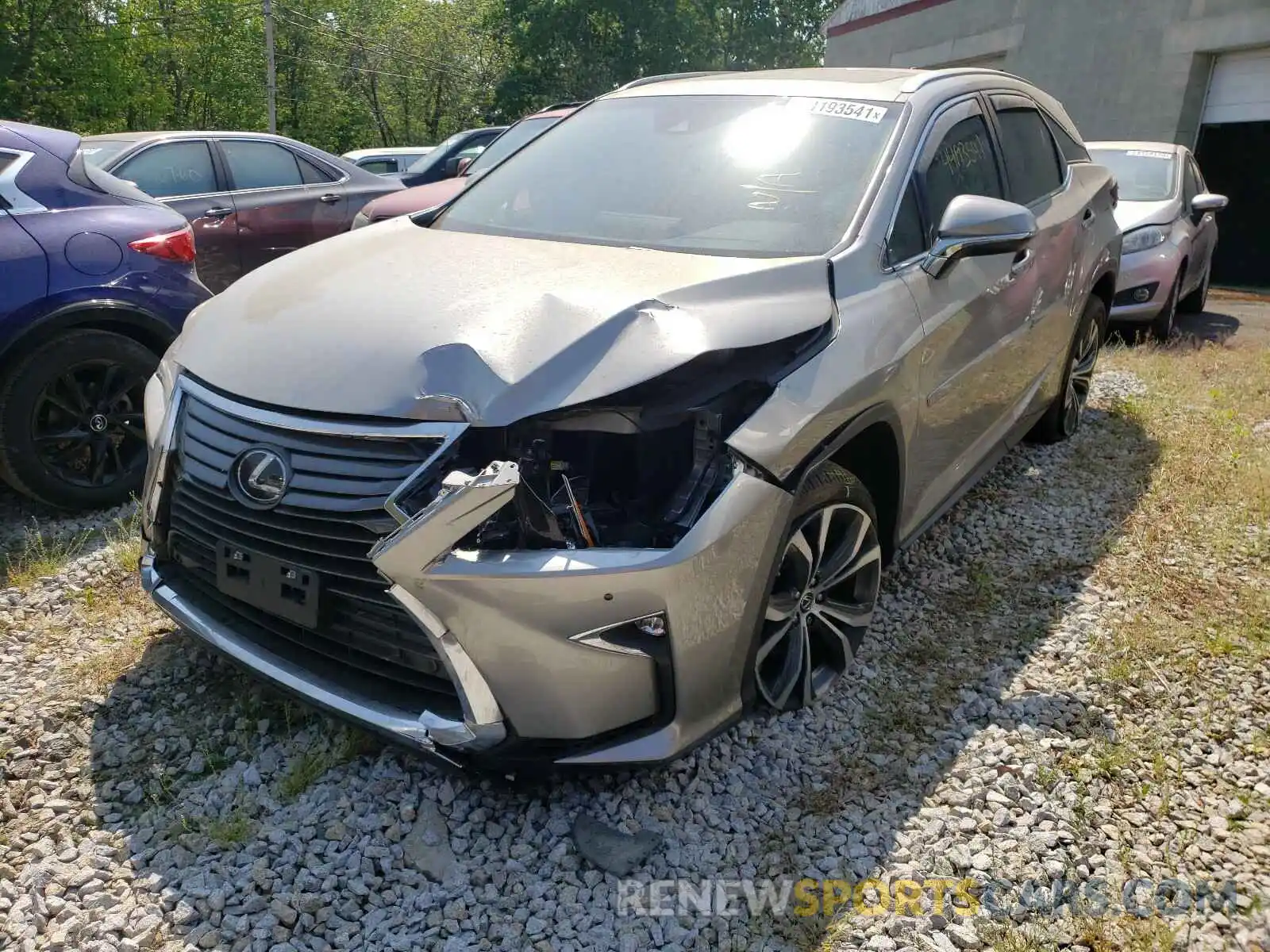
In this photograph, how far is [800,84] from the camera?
3.57 metres

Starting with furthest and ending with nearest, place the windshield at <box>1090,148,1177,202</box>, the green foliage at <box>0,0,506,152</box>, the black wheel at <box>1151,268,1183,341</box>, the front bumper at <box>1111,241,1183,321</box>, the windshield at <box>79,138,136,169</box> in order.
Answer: the green foliage at <box>0,0,506,152</box>, the windshield at <box>1090,148,1177,202</box>, the black wheel at <box>1151,268,1183,341</box>, the front bumper at <box>1111,241,1183,321</box>, the windshield at <box>79,138,136,169</box>

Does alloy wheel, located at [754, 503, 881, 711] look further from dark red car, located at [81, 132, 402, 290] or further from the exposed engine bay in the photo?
dark red car, located at [81, 132, 402, 290]

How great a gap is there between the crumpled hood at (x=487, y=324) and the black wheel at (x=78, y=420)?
137 cm

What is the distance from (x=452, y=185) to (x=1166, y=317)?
6166 millimetres

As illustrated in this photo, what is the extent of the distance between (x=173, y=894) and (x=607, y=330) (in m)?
1.71

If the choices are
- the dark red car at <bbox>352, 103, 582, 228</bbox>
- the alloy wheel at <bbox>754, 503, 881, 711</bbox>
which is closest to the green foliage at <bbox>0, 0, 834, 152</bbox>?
the dark red car at <bbox>352, 103, 582, 228</bbox>

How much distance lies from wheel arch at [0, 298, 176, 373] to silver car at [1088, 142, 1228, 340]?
7146mm

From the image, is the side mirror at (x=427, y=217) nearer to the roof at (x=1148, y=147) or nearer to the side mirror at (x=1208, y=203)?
the side mirror at (x=1208, y=203)

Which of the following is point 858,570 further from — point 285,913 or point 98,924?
point 98,924

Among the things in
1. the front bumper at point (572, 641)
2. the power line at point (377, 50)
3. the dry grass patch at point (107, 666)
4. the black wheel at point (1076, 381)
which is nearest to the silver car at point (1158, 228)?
the black wheel at point (1076, 381)

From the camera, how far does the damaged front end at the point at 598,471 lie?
6.81 ft

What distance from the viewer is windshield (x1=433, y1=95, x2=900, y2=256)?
3.04 meters

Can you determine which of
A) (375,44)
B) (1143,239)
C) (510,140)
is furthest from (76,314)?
(375,44)

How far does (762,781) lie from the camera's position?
2727 mm
